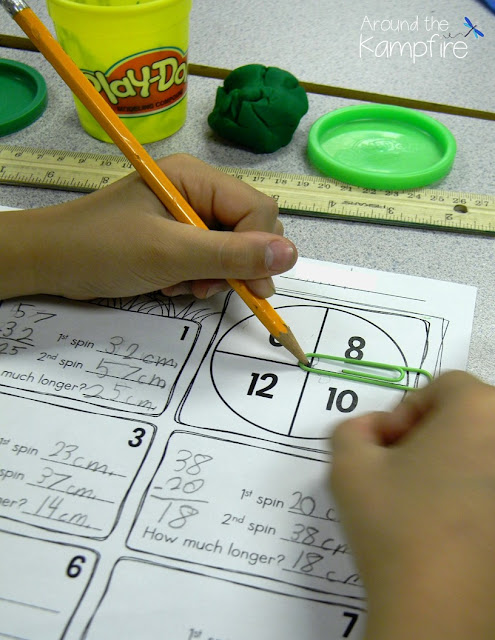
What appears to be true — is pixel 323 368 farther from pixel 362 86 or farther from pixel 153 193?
pixel 362 86

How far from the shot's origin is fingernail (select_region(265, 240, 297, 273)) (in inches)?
21.8

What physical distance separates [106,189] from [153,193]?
5 cm

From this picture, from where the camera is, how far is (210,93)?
0.95 meters

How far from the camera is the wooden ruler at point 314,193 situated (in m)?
0.75

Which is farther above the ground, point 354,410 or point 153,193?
point 153,193

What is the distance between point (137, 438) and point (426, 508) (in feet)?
0.82

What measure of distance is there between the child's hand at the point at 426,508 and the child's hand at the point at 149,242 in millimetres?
184

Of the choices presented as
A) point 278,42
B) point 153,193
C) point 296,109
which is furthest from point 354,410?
point 278,42

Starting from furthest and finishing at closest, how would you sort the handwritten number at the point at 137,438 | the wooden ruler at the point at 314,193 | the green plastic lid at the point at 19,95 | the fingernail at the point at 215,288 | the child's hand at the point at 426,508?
the green plastic lid at the point at 19,95 → the wooden ruler at the point at 314,193 → the fingernail at the point at 215,288 → the handwritten number at the point at 137,438 → the child's hand at the point at 426,508

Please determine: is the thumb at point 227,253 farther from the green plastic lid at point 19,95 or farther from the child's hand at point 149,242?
the green plastic lid at point 19,95

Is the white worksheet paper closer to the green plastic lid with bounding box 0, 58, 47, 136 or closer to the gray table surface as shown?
the gray table surface
